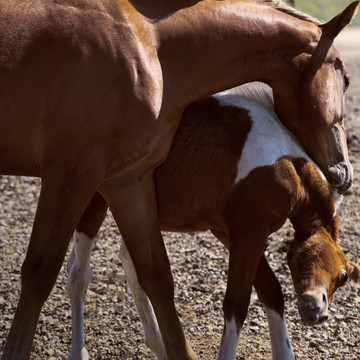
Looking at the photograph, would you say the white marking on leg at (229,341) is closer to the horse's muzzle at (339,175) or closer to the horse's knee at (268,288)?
the horse's knee at (268,288)

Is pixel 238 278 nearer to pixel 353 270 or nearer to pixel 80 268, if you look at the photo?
pixel 353 270

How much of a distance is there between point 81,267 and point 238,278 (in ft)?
3.41

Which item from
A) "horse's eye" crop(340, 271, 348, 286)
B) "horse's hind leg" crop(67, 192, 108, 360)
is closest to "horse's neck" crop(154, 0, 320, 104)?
"horse's hind leg" crop(67, 192, 108, 360)

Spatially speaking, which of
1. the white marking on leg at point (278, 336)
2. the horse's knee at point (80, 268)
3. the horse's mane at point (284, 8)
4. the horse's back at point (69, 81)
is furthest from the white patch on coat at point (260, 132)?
the horse's knee at point (80, 268)

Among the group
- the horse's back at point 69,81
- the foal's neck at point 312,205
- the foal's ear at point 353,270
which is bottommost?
the foal's ear at point 353,270

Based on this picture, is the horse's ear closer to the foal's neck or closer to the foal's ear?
the foal's neck

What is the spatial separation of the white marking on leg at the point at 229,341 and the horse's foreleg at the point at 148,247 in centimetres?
23

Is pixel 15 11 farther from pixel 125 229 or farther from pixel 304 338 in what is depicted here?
pixel 304 338

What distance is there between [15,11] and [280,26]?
1.25 m

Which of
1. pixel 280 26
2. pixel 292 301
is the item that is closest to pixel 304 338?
pixel 292 301

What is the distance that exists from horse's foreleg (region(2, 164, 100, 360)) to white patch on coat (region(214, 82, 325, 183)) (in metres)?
0.89

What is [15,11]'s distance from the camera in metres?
3.20

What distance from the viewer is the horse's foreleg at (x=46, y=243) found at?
10.6 ft

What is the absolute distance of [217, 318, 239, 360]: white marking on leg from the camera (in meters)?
3.73
